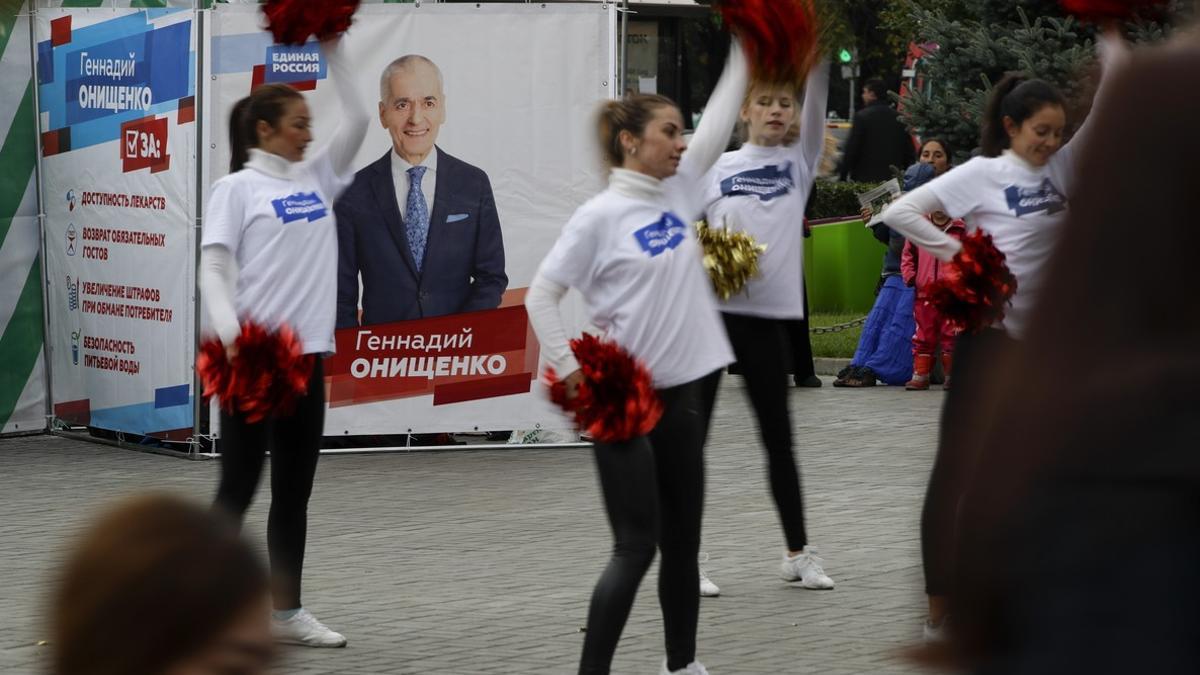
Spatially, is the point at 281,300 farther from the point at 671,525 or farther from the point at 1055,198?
the point at 1055,198

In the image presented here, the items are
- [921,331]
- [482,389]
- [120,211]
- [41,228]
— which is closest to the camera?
[482,389]

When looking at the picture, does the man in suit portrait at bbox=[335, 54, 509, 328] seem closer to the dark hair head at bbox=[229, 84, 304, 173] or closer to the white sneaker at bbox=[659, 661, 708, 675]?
the dark hair head at bbox=[229, 84, 304, 173]

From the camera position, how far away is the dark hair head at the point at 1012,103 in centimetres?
641

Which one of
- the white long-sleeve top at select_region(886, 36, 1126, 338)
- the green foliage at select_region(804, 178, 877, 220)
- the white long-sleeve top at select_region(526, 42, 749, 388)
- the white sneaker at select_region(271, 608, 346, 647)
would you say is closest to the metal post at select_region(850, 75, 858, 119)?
the green foliage at select_region(804, 178, 877, 220)

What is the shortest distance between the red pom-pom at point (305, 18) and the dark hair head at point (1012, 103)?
86.8 inches

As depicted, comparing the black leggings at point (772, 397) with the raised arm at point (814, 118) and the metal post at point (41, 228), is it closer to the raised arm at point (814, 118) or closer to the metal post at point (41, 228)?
the raised arm at point (814, 118)

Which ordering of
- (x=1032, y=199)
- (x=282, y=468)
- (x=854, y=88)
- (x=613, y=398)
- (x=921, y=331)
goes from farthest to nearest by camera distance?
(x=854, y=88)
(x=921, y=331)
(x=282, y=468)
(x=1032, y=199)
(x=613, y=398)

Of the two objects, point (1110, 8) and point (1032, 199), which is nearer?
Answer: point (1110, 8)

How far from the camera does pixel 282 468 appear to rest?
259 inches

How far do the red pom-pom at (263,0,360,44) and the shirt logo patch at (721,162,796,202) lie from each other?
5.61 feet

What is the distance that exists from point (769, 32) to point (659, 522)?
5.45 feet

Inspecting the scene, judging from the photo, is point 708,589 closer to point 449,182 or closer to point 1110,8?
point 1110,8

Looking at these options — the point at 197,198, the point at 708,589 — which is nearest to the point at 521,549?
the point at 708,589

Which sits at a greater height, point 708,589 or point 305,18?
point 305,18
